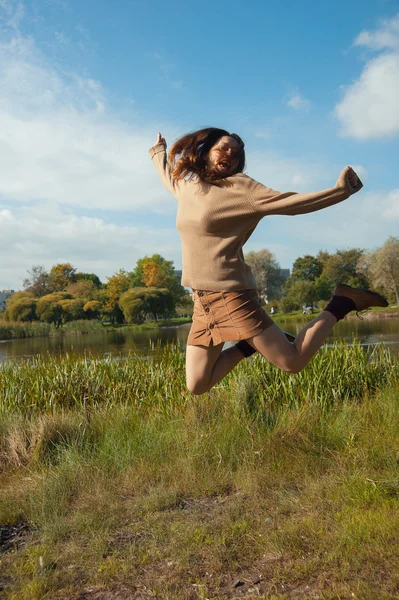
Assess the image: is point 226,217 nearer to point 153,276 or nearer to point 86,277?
point 153,276

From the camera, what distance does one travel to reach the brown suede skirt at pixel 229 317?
279 centimetres

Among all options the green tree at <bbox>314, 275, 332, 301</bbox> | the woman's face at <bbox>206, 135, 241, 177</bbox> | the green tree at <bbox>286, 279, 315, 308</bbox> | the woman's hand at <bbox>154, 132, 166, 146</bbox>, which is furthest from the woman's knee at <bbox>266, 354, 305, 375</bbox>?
the green tree at <bbox>314, 275, 332, 301</bbox>

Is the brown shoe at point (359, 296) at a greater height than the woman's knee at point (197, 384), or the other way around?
the brown shoe at point (359, 296)

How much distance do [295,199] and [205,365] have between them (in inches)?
40.1

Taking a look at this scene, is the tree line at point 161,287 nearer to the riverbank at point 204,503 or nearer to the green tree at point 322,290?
the green tree at point 322,290

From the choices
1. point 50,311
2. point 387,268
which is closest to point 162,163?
point 387,268

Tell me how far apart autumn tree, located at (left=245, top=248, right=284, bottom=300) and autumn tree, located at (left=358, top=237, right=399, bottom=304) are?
16757 mm

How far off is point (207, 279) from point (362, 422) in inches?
86.6

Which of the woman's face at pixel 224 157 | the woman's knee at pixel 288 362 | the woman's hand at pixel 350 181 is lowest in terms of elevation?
the woman's knee at pixel 288 362

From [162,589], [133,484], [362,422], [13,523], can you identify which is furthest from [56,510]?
[362,422]

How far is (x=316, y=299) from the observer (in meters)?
48.7

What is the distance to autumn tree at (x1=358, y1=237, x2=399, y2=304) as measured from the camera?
39.9 metres

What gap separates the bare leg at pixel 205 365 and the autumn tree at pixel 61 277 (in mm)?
55217

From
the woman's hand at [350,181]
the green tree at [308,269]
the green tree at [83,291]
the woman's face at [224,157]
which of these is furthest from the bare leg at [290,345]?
the green tree at [308,269]
